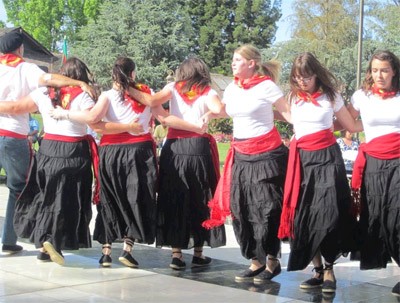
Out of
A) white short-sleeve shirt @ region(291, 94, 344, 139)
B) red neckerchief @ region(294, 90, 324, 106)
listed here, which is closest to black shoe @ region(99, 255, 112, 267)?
white short-sleeve shirt @ region(291, 94, 344, 139)

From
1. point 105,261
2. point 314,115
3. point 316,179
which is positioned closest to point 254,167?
point 316,179

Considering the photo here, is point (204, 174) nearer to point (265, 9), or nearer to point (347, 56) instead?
point (347, 56)

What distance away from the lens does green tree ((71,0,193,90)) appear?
4016 cm

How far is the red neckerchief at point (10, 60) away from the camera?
6359mm

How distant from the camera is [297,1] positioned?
50.3 m

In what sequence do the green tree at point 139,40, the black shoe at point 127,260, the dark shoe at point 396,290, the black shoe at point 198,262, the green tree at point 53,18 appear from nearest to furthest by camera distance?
the dark shoe at point 396,290 → the black shoe at point 127,260 → the black shoe at point 198,262 → the green tree at point 139,40 → the green tree at point 53,18

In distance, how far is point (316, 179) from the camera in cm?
533

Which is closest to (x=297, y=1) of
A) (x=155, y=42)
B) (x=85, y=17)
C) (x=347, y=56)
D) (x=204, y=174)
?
(x=347, y=56)

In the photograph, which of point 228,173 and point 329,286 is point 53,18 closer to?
point 228,173

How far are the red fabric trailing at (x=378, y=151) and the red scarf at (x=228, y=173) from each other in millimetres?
701

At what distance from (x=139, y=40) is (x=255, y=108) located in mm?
35669

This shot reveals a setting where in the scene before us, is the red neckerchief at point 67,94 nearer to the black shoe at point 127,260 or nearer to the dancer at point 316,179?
the black shoe at point 127,260

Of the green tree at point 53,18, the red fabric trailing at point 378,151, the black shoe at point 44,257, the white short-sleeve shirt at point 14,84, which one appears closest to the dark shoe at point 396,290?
the red fabric trailing at point 378,151

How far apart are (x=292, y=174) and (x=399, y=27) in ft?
117
